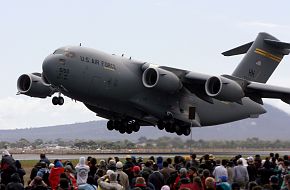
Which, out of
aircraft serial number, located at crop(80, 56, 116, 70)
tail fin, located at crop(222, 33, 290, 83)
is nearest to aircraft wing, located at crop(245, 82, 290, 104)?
tail fin, located at crop(222, 33, 290, 83)

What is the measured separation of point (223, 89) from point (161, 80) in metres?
3.63

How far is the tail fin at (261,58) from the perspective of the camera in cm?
4303

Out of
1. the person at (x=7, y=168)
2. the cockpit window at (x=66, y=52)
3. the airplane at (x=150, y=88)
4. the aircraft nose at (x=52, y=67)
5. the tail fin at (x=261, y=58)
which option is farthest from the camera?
the tail fin at (x=261, y=58)

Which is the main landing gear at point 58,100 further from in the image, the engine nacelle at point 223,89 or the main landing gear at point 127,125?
the engine nacelle at point 223,89

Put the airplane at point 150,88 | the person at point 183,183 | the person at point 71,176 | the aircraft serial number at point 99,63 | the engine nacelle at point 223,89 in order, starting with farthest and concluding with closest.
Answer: the engine nacelle at point 223,89
the aircraft serial number at point 99,63
the airplane at point 150,88
the person at point 71,176
the person at point 183,183

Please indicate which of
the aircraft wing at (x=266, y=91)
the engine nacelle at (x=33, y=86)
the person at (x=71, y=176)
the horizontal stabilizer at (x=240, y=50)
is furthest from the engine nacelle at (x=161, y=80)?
the person at (x=71, y=176)

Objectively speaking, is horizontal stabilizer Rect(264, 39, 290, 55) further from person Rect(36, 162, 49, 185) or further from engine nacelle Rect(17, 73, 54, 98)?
person Rect(36, 162, 49, 185)

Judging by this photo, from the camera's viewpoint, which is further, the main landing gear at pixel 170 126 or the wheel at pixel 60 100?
the main landing gear at pixel 170 126

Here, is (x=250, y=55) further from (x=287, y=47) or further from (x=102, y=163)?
(x=102, y=163)

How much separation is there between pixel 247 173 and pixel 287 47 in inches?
1038

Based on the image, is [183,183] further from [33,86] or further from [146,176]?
[33,86]

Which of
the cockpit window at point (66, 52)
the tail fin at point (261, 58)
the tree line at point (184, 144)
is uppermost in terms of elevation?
the tail fin at point (261, 58)

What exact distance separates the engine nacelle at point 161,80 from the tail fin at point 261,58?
712 centimetres

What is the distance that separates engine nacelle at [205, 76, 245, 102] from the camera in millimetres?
35625
